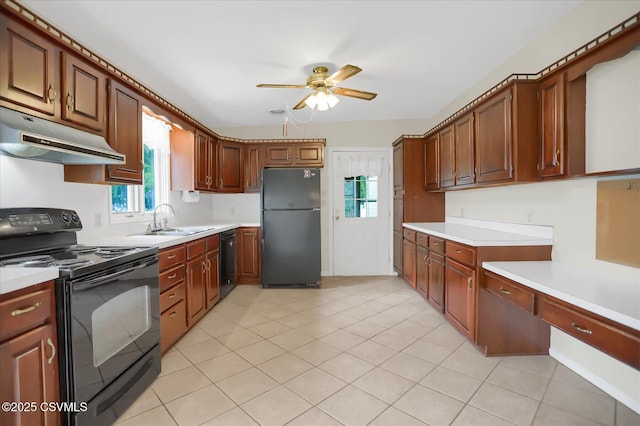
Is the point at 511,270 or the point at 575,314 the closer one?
the point at 575,314

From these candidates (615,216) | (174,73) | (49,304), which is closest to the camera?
(49,304)

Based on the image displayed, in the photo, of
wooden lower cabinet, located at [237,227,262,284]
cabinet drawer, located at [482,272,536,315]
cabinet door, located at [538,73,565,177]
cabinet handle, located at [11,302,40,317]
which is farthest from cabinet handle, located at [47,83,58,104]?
Answer: cabinet door, located at [538,73,565,177]

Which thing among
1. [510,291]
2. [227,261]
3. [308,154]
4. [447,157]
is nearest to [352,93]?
[447,157]

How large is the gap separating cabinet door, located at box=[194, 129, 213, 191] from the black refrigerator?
2.47 ft

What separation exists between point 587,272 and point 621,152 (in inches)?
30.2

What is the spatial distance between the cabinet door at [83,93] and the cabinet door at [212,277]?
1.66 metres

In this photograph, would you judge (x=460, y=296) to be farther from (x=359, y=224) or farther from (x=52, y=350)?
(x=52, y=350)

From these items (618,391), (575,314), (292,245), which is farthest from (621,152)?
(292,245)

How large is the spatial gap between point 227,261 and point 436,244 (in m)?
2.61

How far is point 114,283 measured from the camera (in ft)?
5.37

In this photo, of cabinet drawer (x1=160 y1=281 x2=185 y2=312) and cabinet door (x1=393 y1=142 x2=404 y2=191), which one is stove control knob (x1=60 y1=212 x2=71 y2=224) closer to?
cabinet drawer (x1=160 y1=281 x2=185 y2=312)

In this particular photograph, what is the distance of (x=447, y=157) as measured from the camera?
3.42 m

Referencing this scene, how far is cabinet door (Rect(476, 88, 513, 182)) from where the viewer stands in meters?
2.28

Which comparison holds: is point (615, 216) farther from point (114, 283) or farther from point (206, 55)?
point (206, 55)
